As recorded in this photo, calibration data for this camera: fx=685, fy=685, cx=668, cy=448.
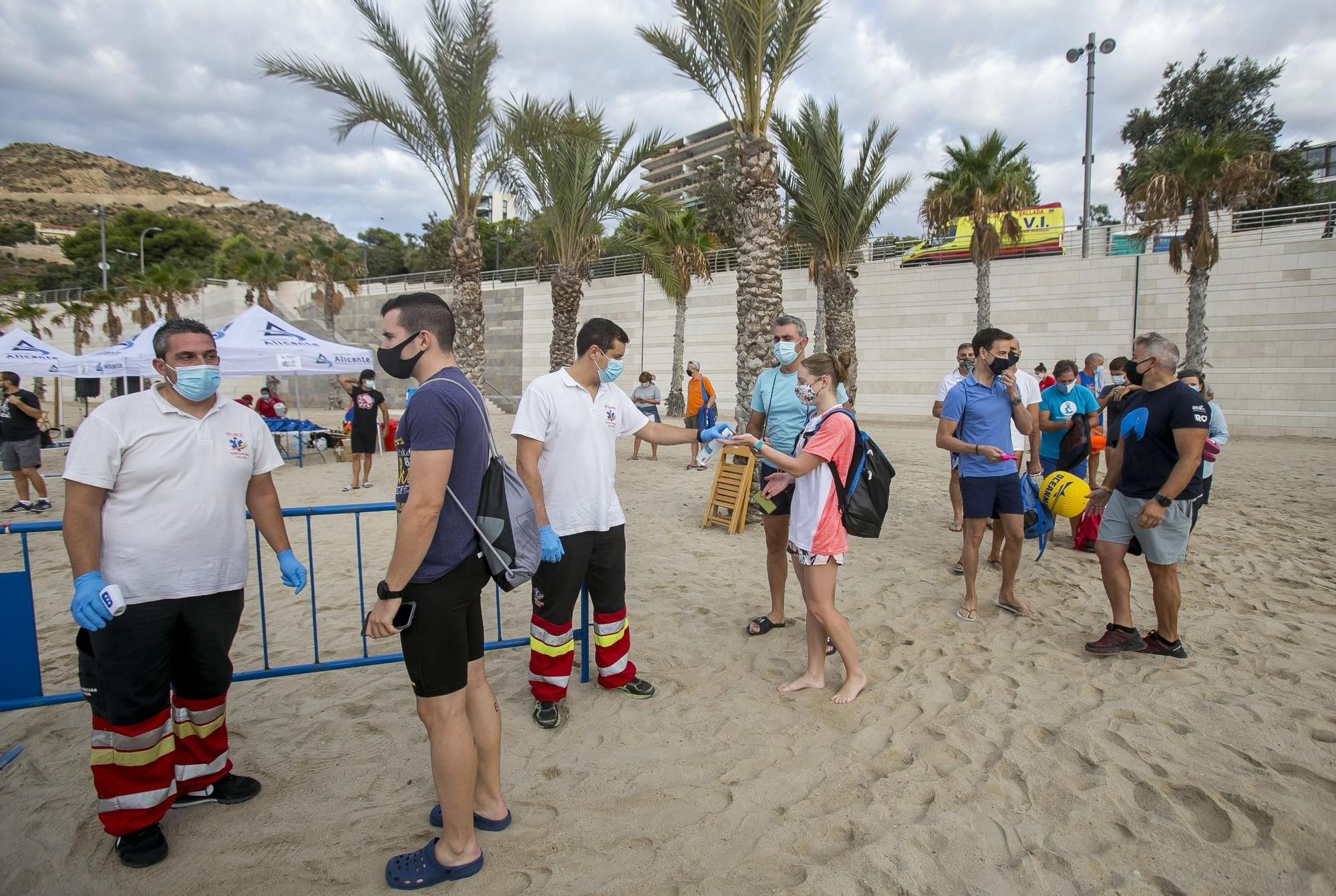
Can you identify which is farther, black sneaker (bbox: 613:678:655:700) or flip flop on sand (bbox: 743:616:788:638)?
flip flop on sand (bbox: 743:616:788:638)

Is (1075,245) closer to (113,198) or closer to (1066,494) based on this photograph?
(1066,494)

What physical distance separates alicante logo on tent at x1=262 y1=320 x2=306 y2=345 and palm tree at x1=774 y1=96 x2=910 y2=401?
9738 mm

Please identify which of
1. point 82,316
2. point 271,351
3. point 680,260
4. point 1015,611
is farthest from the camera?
point 82,316

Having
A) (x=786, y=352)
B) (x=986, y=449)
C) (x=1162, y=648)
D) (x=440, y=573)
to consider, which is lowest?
(x=1162, y=648)

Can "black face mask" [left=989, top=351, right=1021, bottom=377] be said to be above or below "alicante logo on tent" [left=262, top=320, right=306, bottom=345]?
below

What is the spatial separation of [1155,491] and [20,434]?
12309 mm

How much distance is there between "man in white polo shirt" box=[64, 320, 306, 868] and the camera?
2438 millimetres

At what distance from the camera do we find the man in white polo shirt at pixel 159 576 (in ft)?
8.00

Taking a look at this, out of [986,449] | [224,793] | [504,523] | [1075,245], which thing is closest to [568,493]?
[504,523]

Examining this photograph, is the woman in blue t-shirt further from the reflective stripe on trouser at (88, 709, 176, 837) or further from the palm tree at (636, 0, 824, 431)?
the reflective stripe on trouser at (88, 709, 176, 837)

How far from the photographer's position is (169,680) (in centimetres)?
262

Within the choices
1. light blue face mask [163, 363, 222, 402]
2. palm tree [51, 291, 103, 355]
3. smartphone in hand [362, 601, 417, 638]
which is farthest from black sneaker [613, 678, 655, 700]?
palm tree [51, 291, 103, 355]

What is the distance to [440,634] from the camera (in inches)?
89.1

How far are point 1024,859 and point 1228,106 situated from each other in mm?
37902
